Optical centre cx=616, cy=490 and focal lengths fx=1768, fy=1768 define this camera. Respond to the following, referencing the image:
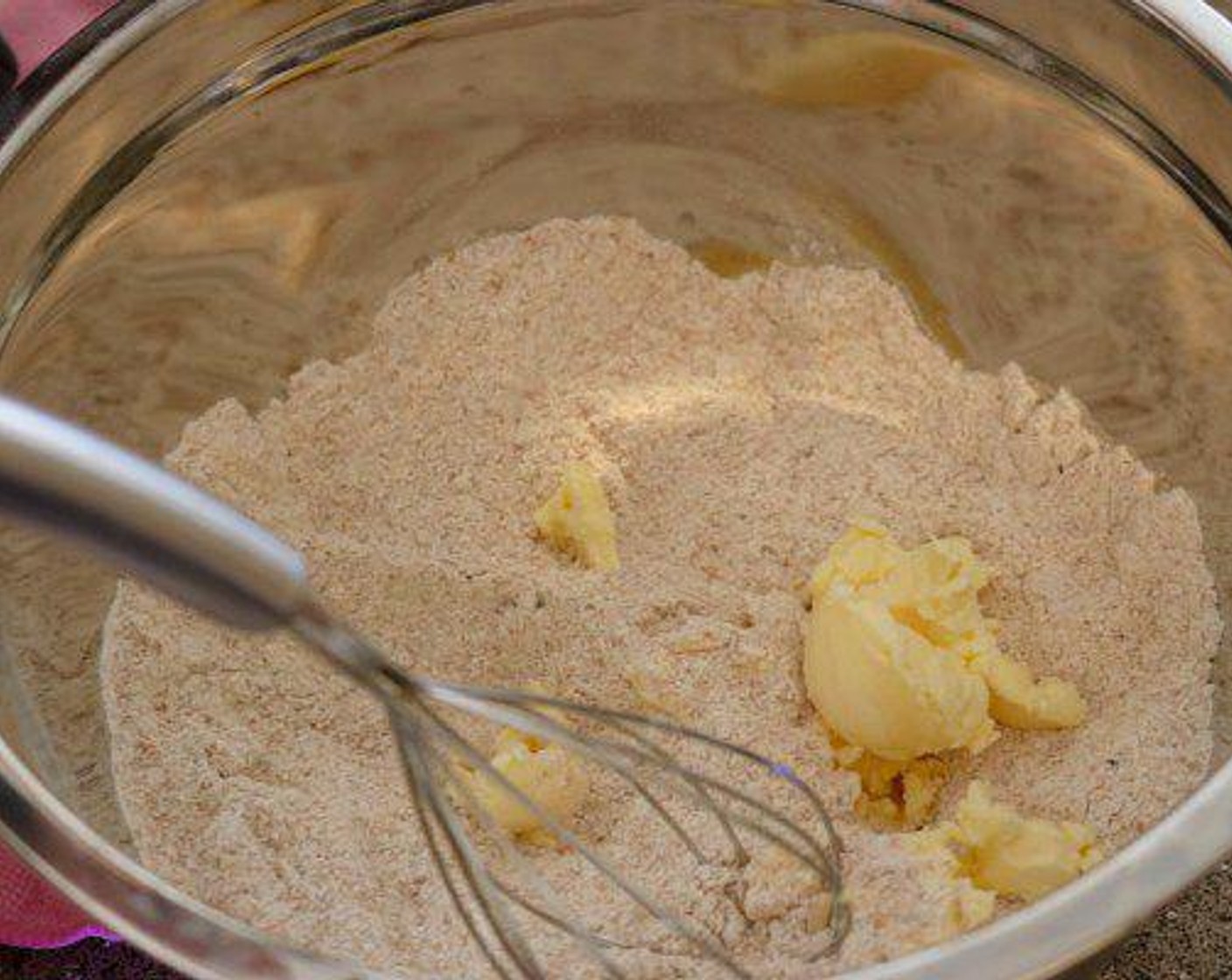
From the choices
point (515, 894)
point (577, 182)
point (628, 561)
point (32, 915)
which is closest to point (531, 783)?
point (515, 894)

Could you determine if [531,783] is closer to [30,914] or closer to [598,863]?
[598,863]

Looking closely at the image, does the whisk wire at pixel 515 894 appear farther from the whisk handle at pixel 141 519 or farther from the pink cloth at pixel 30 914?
the pink cloth at pixel 30 914

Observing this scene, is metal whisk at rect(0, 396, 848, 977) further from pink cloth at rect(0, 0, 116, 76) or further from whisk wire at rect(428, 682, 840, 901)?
pink cloth at rect(0, 0, 116, 76)

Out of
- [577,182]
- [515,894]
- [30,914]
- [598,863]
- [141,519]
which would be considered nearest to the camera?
[141,519]

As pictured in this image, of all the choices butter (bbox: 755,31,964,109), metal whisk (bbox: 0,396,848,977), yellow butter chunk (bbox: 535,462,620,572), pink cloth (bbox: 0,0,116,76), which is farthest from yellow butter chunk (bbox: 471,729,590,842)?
pink cloth (bbox: 0,0,116,76)

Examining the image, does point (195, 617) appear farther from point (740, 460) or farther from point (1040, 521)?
point (1040, 521)
